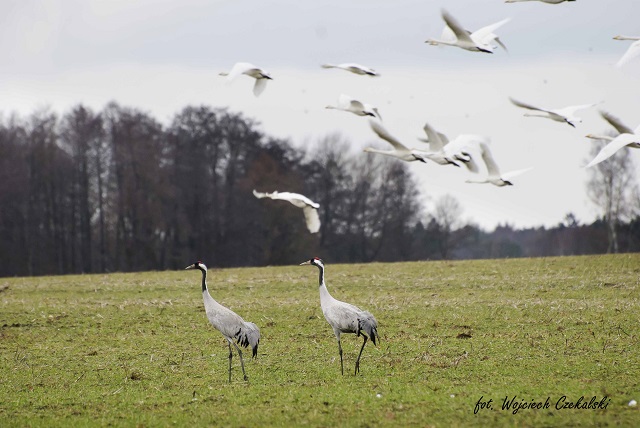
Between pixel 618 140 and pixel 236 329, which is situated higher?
pixel 618 140

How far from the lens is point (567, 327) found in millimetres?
21016

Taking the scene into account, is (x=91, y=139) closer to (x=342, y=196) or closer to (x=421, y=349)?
(x=342, y=196)

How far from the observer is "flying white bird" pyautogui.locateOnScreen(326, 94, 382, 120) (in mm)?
21031

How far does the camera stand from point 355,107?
2134 cm

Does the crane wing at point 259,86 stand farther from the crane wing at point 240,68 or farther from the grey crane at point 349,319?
the grey crane at point 349,319

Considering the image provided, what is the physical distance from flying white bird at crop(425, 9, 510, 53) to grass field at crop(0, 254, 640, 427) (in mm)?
6355

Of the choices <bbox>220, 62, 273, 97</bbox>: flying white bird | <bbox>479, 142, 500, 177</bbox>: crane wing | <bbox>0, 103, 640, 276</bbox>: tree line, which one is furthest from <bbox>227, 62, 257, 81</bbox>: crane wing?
<bbox>0, 103, 640, 276</bbox>: tree line

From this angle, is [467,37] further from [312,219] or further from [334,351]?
[334,351]

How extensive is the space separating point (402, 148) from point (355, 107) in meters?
1.47

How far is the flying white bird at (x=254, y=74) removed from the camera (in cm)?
2047

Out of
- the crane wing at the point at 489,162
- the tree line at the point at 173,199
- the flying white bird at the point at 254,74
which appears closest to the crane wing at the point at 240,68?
the flying white bird at the point at 254,74

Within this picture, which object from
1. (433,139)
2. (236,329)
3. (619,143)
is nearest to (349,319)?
(236,329)

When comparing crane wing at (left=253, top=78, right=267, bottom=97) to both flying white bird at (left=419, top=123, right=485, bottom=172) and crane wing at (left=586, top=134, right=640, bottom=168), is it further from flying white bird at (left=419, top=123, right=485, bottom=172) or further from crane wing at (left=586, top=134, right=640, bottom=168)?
crane wing at (left=586, top=134, right=640, bottom=168)

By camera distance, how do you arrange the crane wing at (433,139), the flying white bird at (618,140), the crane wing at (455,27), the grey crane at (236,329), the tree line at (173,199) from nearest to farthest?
1. the flying white bird at (618,140)
2. the grey crane at (236,329)
3. the crane wing at (455,27)
4. the crane wing at (433,139)
5. the tree line at (173,199)
